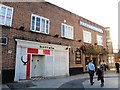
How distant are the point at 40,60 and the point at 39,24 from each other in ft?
11.4

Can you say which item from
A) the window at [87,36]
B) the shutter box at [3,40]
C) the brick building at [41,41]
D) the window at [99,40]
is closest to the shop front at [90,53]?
the brick building at [41,41]

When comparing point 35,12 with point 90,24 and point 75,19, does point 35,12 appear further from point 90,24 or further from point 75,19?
point 90,24

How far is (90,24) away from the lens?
28516 mm

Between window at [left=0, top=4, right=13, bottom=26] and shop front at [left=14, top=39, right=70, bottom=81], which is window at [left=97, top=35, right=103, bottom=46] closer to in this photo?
shop front at [left=14, top=39, right=70, bottom=81]

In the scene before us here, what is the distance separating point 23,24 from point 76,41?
900 cm

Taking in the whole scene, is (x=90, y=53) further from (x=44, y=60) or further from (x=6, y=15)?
(x=6, y=15)

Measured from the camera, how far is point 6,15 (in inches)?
626

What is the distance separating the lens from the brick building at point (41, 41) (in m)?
15.8

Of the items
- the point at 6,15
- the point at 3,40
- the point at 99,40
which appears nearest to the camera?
the point at 3,40

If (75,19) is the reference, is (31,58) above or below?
below

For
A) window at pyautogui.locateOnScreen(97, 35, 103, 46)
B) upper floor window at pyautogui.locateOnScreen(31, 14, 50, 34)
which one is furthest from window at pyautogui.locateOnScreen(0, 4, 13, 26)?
window at pyautogui.locateOnScreen(97, 35, 103, 46)

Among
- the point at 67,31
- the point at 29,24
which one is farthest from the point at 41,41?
the point at 67,31

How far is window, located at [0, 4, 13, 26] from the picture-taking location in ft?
51.1

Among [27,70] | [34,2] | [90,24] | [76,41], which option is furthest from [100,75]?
[90,24]
